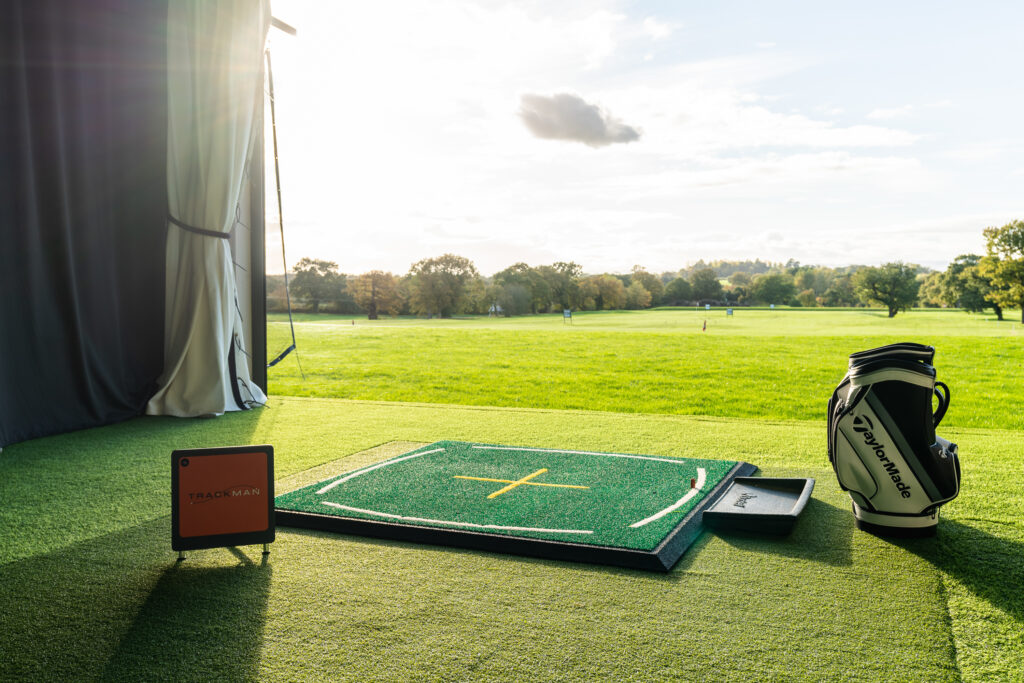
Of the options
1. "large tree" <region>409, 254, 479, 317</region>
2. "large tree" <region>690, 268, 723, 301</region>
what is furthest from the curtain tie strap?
"large tree" <region>690, 268, 723, 301</region>

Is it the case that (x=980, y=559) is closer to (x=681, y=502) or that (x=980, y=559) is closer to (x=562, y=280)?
(x=681, y=502)

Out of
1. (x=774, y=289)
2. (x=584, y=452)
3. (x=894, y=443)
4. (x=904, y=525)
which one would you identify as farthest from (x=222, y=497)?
(x=774, y=289)

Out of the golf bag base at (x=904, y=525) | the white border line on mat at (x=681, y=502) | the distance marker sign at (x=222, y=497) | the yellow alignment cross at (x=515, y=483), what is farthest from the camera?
the yellow alignment cross at (x=515, y=483)

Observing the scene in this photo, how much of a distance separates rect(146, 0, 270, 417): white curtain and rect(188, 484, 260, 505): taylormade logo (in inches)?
145

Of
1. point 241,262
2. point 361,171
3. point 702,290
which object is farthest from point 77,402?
point 702,290

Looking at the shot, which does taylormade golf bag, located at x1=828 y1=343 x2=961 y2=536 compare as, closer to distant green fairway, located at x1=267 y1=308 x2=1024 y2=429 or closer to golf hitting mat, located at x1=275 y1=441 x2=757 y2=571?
golf hitting mat, located at x1=275 y1=441 x2=757 y2=571

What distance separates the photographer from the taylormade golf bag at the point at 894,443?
99.5 inches

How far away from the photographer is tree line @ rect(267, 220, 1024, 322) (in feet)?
63.7

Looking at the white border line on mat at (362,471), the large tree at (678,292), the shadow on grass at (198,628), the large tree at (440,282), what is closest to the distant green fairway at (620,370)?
the large tree at (440,282)

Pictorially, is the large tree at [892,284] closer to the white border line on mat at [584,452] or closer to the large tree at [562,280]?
the large tree at [562,280]

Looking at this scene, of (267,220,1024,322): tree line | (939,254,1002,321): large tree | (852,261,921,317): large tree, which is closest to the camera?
(267,220,1024,322): tree line

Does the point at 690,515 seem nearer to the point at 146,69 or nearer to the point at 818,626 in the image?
the point at 818,626

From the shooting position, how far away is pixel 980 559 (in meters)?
2.46

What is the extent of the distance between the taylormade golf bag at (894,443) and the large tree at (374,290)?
18.0m
